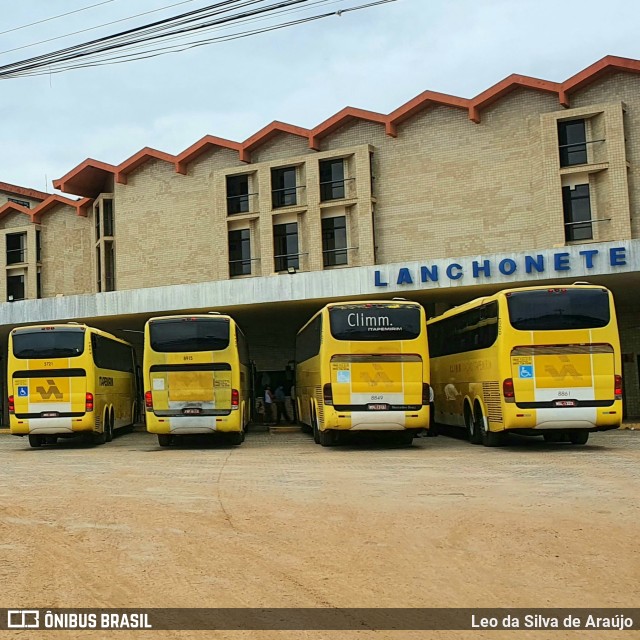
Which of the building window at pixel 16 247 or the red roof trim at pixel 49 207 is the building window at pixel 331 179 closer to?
the red roof trim at pixel 49 207

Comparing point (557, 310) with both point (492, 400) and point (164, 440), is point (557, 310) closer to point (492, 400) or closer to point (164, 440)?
point (492, 400)

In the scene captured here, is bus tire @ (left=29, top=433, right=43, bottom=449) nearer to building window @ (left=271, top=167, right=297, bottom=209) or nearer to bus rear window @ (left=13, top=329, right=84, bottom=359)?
bus rear window @ (left=13, top=329, right=84, bottom=359)

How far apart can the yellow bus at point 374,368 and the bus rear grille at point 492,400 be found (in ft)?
4.33

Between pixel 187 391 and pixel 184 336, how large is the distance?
1368 millimetres

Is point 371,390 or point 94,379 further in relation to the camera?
point 94,379

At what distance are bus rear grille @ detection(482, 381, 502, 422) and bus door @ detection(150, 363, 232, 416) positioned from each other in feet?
20.9

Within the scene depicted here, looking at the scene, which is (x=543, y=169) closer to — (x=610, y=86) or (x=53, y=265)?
(x=610, y=86)

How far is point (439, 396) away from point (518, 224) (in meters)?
11.0

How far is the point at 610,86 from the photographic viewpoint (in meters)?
31.0

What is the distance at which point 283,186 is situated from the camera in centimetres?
3734

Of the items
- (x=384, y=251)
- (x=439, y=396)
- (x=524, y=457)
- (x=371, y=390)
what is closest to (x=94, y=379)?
(x=371, y=390)

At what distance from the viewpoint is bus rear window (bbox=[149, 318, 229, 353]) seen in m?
20.9

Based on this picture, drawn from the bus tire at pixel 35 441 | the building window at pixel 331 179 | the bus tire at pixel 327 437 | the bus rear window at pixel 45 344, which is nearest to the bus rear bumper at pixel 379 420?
the bus tire at pixel 327 437

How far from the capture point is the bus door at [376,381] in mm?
18953
